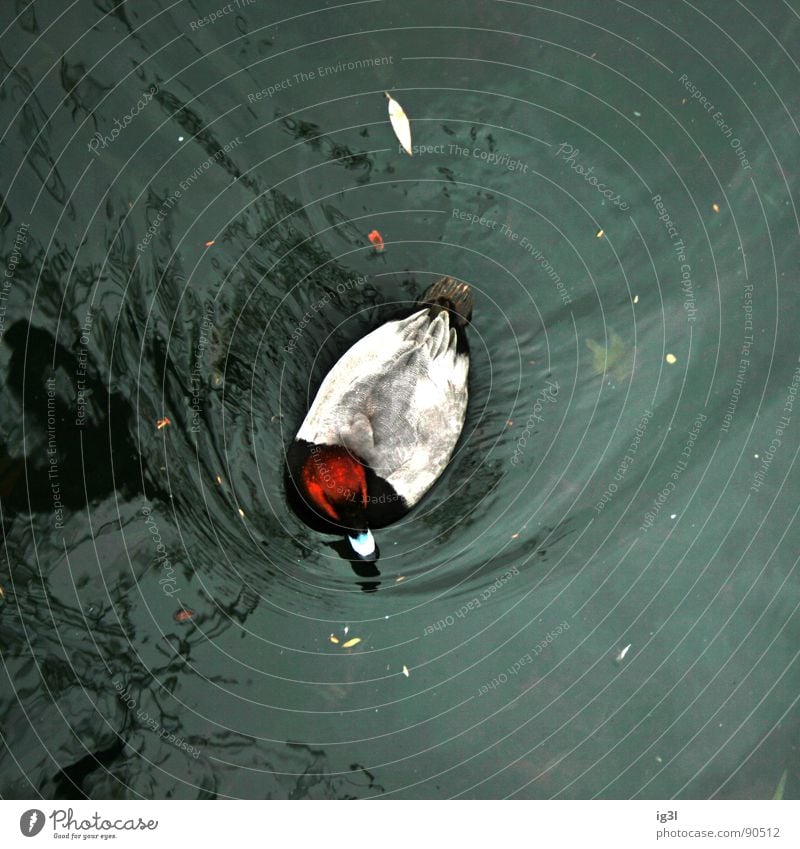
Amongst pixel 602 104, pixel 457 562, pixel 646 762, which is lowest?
pixel 646 762

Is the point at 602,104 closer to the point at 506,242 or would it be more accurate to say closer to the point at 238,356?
the point at 506,242

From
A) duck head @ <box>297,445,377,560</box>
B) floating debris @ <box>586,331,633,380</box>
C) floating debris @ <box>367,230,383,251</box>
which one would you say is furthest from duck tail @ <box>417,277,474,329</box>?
duck head @ <box>297,445,377,560</box>

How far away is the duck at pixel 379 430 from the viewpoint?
504cm

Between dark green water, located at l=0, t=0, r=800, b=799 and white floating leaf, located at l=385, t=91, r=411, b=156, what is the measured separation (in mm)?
85

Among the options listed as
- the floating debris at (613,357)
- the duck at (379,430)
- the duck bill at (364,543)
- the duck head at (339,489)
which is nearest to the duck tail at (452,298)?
the duck at (379,430)

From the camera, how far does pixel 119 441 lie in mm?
5336

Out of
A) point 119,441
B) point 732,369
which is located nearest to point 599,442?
point 732,369

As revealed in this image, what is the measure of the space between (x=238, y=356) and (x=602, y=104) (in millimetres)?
2867

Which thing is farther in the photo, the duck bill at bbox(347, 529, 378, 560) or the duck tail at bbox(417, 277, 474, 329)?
the duck tail at bbox(417, 277, 474, 329)

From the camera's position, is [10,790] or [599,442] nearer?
[10,790]

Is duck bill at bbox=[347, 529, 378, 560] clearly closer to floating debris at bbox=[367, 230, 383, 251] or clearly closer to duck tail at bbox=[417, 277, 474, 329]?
duck tail at bbox=[417, 277, 474, 329]

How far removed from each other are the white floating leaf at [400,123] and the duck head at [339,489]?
2.04 metres

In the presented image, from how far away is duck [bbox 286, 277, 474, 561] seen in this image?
504 cm

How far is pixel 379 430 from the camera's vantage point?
5.04m
